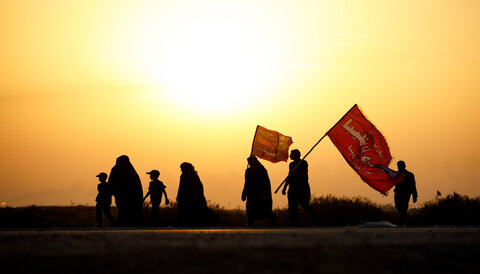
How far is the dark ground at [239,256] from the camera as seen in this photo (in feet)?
23.9

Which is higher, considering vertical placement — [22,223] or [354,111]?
[354,111]

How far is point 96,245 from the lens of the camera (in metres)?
9.45

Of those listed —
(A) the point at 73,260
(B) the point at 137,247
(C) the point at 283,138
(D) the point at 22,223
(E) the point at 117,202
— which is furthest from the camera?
(D) the point at 22,223

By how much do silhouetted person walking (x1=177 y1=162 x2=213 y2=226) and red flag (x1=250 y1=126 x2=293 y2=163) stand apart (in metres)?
2.70

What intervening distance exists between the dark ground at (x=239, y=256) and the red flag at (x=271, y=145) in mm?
14466

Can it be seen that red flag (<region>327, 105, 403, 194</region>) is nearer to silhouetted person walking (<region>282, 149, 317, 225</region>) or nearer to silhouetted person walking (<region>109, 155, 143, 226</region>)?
silhouetted person walking (<region>282, 149, 317, 225</region>)

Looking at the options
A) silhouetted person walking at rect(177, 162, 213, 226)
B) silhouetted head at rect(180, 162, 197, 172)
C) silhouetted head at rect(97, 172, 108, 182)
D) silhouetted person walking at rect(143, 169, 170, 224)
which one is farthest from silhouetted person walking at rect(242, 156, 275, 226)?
silhouetted head at rect(97, 172, 108, 182)

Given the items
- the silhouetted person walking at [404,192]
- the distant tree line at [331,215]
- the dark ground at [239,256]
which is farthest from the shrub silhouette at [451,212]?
the dark ground at [239,256]

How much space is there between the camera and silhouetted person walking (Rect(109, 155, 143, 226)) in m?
22.4

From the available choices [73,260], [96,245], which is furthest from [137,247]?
[73,260]

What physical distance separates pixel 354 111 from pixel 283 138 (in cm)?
240

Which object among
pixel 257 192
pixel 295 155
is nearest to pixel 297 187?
pixel 295 155

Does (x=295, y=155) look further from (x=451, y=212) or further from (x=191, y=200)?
(x=451, y=212)

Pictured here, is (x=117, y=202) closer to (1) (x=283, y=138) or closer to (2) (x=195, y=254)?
(1) (x=283, y=138)
